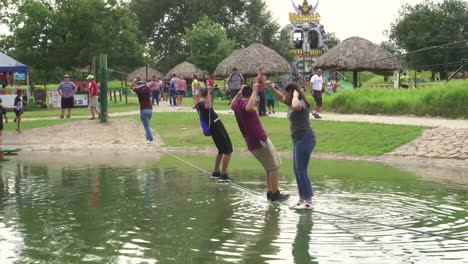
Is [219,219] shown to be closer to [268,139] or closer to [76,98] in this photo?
[268,139]

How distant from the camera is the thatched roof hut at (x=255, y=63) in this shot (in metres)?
41.3

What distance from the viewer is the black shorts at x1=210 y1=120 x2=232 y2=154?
12.8 meters

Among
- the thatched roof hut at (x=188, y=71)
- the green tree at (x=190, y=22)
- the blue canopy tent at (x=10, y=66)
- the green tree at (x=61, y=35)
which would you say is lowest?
the blue canopy tent at (x=10, y=66)

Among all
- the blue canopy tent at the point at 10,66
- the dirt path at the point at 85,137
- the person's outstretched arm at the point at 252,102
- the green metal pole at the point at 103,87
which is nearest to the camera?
the person's outstretched arm at the point at 252,102

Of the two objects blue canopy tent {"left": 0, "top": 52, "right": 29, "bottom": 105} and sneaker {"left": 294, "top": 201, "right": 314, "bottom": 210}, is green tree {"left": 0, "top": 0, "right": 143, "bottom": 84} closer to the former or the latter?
blue canopy tent {"left": 0, "top": 52, "right": 29, "bottom": 105}

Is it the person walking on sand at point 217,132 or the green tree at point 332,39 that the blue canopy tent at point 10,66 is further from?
the green tree at point 332,39

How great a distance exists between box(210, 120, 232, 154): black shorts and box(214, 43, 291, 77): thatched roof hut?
92.8 feet

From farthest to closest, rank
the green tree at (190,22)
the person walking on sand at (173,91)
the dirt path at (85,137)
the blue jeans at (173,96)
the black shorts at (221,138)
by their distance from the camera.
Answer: the green tree at (190,22) < the blue jeans at (173,96) < the person walking on sand at (173,91) < the dirt path at (85,137) < the black shorts at (221,138)

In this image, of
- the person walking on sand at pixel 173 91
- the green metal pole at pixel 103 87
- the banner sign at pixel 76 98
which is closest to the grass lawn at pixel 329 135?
the green metal pole at pixel 103 87

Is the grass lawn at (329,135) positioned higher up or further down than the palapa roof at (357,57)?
further down

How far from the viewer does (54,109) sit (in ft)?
125

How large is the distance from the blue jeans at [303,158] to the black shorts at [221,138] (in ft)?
10.1

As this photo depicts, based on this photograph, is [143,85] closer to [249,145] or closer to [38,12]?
[249,145]

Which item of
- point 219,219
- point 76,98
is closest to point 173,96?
point 76,98
